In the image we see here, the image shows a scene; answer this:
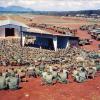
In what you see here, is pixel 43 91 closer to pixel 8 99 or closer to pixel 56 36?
pixel 8 99

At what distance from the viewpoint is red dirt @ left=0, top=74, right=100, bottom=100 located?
19.7 meters

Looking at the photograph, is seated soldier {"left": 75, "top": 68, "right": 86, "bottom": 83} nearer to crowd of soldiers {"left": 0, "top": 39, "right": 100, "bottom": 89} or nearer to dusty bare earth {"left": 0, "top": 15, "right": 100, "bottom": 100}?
crowd of soldiers {"left": 0, "top": 39, "right": 100, "bottom": 89}

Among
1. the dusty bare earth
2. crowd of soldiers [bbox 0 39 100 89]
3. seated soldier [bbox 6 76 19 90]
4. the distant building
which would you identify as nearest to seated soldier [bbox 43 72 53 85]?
crowd of soldiers [bbox 0 39 100 89]

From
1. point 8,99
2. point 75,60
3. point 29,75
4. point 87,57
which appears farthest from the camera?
point 87,57

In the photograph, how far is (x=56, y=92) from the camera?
818 inches

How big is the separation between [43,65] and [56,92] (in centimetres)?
887

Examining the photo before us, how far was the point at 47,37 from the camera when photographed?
4316 centimetres

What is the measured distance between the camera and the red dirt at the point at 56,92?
19.7 metres

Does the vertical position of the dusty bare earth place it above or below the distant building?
below

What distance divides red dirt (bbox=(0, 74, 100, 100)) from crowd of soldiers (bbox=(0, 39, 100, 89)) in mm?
626

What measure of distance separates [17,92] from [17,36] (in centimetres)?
2839

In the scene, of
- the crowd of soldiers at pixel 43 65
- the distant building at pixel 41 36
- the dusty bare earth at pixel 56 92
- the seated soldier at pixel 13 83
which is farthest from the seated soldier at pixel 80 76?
the distant building at pixel 41 36

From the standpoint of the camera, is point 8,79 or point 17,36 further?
point 17,36

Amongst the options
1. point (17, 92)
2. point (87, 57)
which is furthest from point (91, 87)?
point (87, 57)
